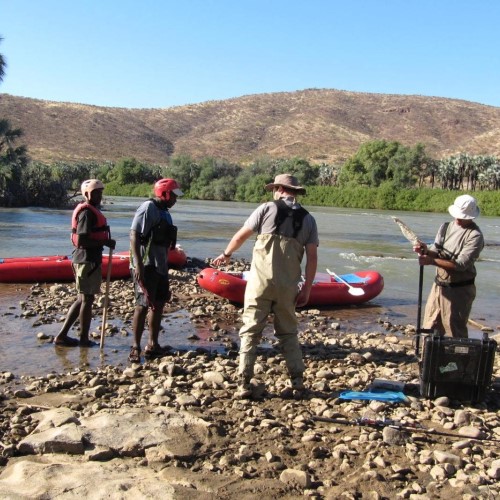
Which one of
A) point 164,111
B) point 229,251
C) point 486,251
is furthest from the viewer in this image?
point 164,111

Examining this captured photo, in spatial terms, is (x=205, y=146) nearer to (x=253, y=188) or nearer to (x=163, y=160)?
(x=163, y=160)

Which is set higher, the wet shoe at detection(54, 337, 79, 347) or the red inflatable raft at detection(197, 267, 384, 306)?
the red inflatable raft at detection(197, 267, 384, 306)

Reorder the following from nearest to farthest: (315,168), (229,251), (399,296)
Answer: (229,251), (399,296), (315,168)

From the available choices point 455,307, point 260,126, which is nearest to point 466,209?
point 455,307

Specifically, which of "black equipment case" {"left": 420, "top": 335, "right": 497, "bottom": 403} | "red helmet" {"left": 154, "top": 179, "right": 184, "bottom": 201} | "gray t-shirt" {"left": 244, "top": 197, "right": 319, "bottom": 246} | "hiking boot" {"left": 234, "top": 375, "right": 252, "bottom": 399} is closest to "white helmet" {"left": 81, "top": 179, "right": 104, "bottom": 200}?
"red helmet" {"left": 154, "top": 179, "right": 184, "bottom": 201}

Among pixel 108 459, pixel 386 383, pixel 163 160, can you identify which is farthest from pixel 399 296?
pixel 163 160

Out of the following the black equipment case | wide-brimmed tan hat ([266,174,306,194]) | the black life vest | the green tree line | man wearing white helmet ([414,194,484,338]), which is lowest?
the black equipment case

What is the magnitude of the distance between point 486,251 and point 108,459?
25.1 metres

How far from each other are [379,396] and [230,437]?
150 centimetres

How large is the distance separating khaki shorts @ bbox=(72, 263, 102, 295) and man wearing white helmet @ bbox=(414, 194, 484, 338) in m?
3.46

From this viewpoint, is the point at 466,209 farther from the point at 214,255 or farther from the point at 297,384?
the point at 214,255

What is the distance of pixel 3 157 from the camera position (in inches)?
A: 1913

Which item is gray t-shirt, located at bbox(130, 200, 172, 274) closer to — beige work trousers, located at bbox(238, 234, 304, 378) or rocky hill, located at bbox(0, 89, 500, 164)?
beige work trousers, located at bbox(238, 234, 304, 378)

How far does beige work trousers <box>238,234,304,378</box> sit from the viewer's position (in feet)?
17.0
